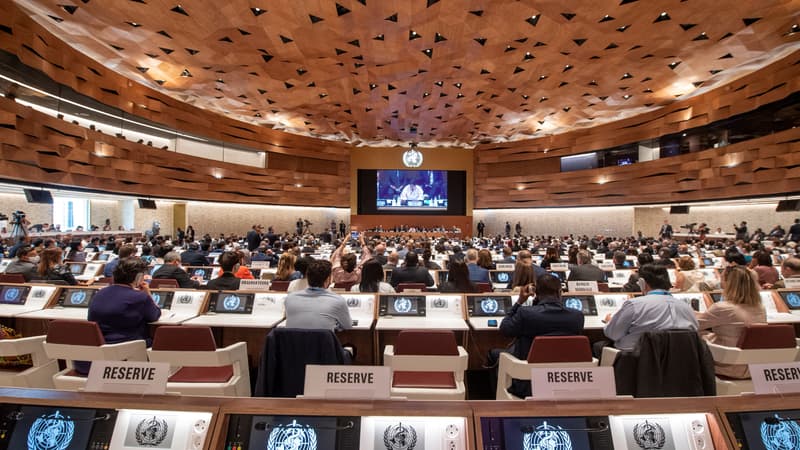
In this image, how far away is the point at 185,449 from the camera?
4.08 feet

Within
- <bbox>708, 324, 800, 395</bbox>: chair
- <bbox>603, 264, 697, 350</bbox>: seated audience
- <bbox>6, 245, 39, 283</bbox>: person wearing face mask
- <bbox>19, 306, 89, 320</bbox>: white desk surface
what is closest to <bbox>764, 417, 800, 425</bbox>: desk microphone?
<bbox>603, 264, 697, 350</bbox>: seated audience

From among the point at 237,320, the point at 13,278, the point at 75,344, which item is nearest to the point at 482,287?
the point at 237,320

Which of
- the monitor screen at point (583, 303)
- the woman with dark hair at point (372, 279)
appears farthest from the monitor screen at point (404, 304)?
the monitor screen at point (583, 303)

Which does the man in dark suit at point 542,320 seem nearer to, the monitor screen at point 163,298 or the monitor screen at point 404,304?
the monitor screen at point 404,304

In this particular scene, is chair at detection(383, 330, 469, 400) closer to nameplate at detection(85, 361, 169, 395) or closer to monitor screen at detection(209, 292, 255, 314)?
nameplate at detection(85, 361, 169, 395)

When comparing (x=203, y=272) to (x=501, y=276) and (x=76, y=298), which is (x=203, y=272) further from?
(x=501, y=276)

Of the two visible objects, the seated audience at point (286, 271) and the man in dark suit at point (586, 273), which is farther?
the man in dark suit at point (586, 273)

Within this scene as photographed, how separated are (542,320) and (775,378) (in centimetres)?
138

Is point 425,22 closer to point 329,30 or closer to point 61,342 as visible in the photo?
point 329,30

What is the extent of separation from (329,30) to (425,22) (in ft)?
8.03

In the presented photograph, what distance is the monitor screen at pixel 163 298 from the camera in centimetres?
415

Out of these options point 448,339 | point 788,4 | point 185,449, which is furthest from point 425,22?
point 185,449

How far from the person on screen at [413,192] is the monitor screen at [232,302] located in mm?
21047

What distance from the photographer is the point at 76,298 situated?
13.9 feet
